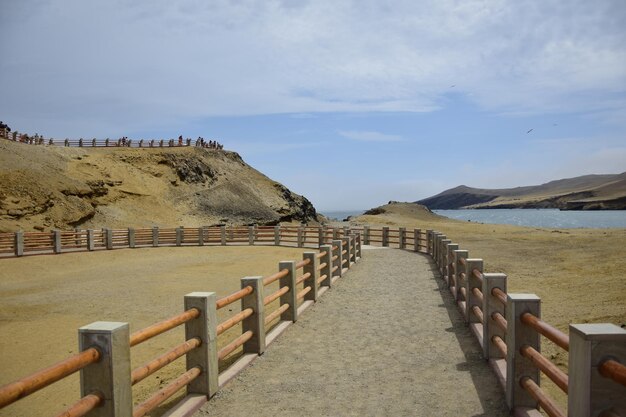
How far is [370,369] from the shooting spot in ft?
22.8

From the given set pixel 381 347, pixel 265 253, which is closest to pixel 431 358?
pixel 381 347

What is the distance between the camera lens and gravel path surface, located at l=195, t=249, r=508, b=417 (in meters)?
5.61

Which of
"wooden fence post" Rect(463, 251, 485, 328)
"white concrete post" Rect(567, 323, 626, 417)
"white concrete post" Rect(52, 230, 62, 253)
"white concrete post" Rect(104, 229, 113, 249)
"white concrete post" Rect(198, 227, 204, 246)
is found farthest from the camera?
"white concrete post" Rect(198, 227, 204, 246)

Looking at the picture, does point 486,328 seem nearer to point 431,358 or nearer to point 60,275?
point 431,358

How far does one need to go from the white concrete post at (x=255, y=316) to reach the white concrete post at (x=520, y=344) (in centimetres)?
361

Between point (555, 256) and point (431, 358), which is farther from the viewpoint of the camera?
point (555, 256)

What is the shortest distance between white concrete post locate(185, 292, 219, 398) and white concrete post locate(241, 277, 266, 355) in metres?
1.65

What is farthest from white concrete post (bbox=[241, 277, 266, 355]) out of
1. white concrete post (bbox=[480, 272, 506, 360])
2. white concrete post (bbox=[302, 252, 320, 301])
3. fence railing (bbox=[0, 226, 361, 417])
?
Answer: white concrete post (bbox=[302, 252, 320, 301])

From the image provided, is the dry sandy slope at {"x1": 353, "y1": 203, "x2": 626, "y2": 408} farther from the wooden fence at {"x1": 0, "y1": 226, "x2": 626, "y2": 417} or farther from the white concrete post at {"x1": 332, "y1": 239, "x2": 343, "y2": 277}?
the white concrete post at {"x1": 332, "y1": 239, "x2": 343, "y2": 277}

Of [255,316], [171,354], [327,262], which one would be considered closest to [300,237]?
[327,262]

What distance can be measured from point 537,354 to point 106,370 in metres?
3.85

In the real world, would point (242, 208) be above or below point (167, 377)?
above

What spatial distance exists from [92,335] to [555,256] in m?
21.7

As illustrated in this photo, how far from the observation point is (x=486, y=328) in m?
7.04
